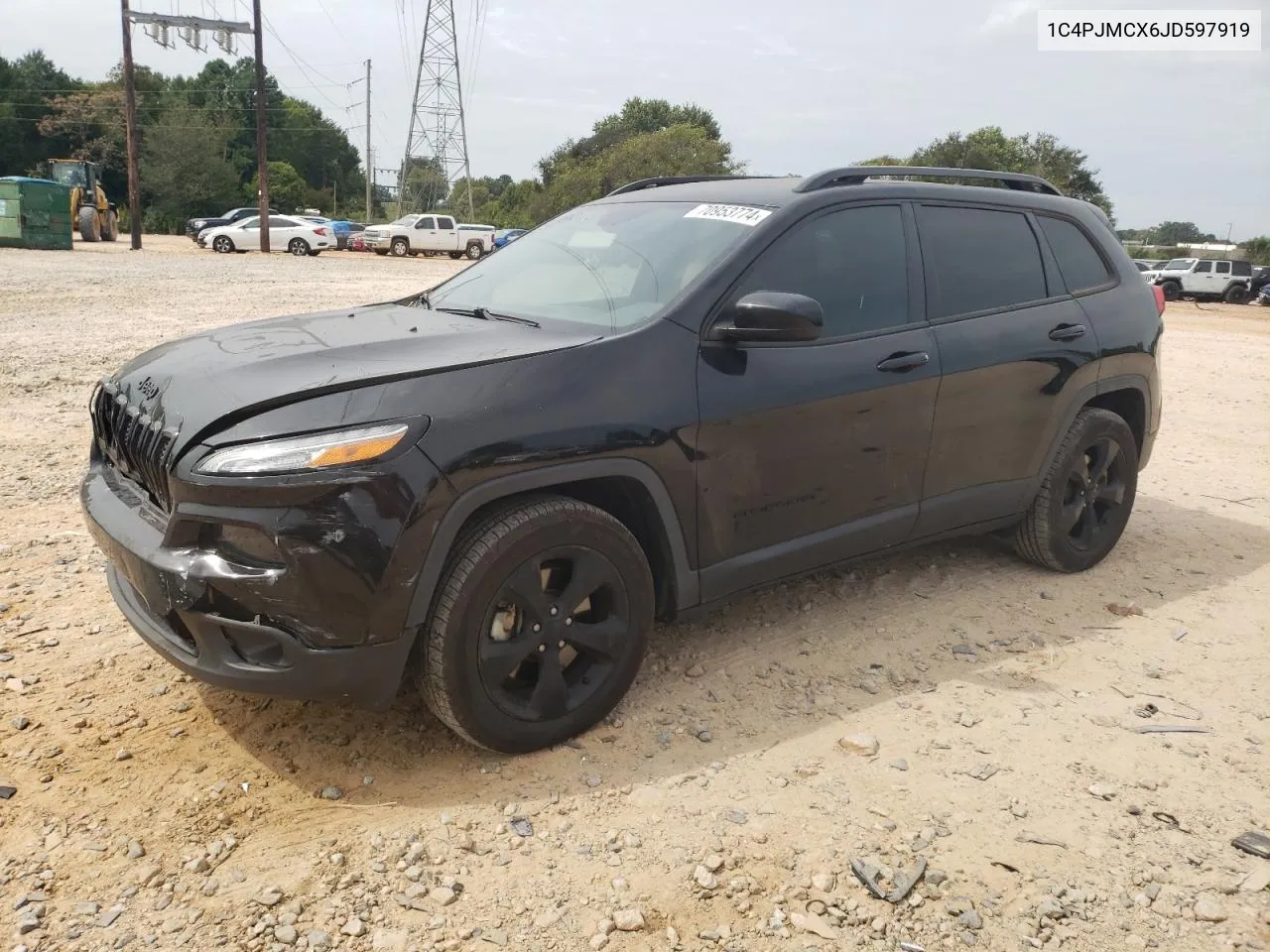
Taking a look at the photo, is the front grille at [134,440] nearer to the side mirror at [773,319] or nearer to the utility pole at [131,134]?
the side mirror at [773,319]

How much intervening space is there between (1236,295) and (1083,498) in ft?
105

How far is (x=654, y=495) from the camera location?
2994 mm

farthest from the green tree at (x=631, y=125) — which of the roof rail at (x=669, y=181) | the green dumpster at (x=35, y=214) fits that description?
the roof rail at (x=669, y=181)

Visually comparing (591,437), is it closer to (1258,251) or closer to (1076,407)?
(1076,407)

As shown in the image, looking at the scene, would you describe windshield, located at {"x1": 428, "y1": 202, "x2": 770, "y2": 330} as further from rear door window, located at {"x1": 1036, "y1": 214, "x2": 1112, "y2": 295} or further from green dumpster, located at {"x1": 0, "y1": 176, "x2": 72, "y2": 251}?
green dumpster, located at {"x1": 0, "y1": 176, "x2": 72, "y2": 251}

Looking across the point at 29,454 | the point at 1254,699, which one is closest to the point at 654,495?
the point at 1254,699

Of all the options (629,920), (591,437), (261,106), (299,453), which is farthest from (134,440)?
(261,106)

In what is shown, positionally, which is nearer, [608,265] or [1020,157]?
[608,265]

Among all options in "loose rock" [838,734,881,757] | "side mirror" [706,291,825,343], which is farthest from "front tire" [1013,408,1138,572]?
"side mirror" [706,291,825,343]

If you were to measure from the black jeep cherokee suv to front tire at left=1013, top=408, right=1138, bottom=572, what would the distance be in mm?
25

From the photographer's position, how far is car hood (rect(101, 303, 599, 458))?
2.62 meters

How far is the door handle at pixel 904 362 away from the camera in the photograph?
3.56m


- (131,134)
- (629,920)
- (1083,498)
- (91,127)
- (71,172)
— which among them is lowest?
(629,920)

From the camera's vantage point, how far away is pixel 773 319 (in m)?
3.02
